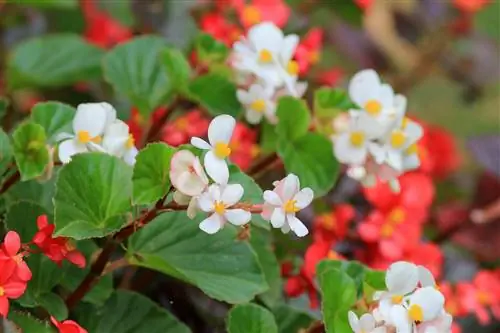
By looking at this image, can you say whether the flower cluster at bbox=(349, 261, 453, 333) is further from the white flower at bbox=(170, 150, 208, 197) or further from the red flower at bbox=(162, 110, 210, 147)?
the red flower at bbox=(162, 110, 210, 147)

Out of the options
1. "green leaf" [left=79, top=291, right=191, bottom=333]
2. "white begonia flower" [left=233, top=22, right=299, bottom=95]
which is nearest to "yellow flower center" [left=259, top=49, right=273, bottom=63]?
"white begonia flower" [left=233, top=22, right=299, bottom=95]

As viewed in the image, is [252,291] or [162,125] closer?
[252,291]

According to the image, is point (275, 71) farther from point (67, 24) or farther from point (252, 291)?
point (67, 24)

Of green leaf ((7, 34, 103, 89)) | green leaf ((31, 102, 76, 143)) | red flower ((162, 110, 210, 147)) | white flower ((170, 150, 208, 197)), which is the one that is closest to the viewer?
white flower ((170, 150, 208, 197))

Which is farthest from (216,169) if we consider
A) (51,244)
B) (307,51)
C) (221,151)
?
(307,51)

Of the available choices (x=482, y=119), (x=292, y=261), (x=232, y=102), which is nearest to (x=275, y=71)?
(x=232, y=102)

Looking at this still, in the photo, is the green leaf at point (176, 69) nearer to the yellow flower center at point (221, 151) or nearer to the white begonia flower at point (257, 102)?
the white begonia flower at point (257, 102)
